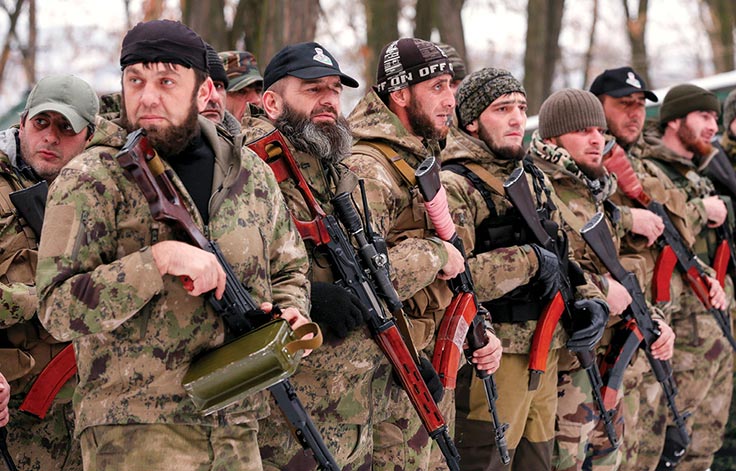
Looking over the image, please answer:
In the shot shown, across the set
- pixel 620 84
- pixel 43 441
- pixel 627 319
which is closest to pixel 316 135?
pixel 43 441

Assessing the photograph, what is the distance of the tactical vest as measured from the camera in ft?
15.1

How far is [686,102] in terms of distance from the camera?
6.84m

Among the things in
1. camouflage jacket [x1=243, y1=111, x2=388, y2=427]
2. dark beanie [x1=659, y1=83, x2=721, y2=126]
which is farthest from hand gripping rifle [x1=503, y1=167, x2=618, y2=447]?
dark beanie [x1=659, y1=83, x2=721, y2=126]

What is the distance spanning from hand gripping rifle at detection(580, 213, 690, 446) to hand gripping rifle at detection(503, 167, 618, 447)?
130 mm

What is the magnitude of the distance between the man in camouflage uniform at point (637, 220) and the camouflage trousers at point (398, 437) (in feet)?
6.83

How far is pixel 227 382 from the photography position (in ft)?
8.95

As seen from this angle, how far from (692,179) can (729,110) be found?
3.30ft

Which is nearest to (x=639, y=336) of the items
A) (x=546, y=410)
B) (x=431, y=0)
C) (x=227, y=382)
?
(x=546, y=410)

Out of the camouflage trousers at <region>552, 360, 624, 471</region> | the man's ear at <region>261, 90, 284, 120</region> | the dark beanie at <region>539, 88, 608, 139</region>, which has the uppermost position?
the man's ear at <region>261, 90, 284, 120</region>

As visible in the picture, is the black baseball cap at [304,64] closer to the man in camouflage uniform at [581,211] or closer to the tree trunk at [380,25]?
the man in camouflage uniform at [581,211]

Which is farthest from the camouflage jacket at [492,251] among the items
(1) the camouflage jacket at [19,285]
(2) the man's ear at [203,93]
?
(1) the camouflage jacket at [19,285]

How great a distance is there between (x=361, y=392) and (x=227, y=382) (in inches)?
44.1

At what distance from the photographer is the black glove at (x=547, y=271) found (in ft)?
14.9

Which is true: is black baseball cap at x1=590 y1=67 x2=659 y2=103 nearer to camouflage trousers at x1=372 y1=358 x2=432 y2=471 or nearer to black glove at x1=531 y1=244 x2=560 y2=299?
black glove at x1=531 y1=244 x2=560 y2=299
